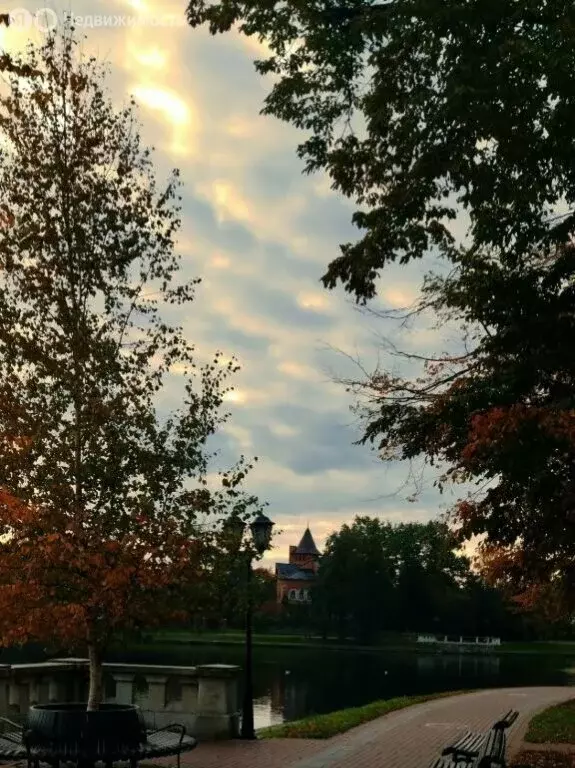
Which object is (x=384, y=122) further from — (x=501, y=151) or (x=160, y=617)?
(x=160, y=617)

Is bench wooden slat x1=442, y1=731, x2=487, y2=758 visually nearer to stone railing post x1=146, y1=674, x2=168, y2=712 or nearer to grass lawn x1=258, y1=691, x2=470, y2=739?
grass lawn x1=258, y1=691, x2=470, y2=739

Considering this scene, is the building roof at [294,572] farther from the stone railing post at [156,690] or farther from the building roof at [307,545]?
the stone railing post at [156,690]

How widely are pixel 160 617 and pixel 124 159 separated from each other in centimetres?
600

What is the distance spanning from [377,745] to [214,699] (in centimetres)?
270

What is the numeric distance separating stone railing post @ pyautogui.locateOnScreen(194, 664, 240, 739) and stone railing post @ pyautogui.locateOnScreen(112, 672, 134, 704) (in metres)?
1.11

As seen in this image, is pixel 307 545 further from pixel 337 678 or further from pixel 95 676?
pixel 95 676

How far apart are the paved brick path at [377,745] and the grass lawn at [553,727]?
0.26 m

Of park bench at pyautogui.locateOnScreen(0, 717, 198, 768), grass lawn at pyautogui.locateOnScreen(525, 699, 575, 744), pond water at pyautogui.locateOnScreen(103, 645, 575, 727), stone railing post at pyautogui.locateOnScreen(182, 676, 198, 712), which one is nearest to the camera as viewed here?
park bench at pyautogui.locateOnScreen(0, 717, 198, 768)

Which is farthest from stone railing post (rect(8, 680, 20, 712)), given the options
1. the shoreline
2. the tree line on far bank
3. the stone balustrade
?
the tree line on far bank

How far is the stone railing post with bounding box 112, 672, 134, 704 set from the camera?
14484mm

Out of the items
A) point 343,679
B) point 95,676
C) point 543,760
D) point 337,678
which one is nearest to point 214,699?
point 95,676

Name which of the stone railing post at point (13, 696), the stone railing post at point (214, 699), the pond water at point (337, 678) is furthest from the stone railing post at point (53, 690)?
the pond water at point (337, 678)

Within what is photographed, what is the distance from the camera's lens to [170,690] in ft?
47.6

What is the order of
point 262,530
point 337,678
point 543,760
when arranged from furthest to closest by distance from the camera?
point 337,678, point 262,530, point 543,760
